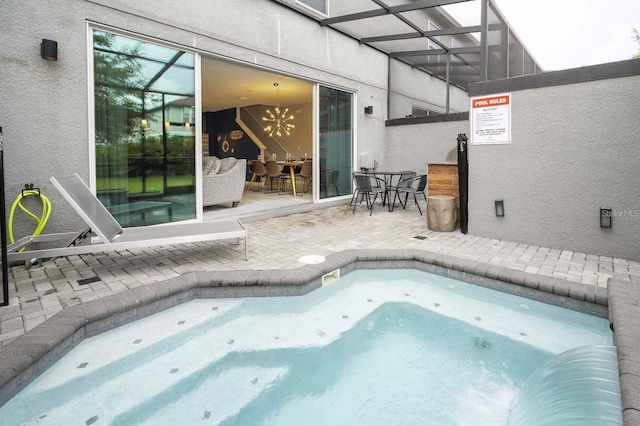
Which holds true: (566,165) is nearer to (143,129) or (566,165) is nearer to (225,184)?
(143,129)

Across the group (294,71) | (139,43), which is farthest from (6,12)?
(294,71)

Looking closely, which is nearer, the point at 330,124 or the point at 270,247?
the point at 270,247

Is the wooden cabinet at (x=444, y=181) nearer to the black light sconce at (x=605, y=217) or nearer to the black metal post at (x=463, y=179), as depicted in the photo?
the black metal post at (x=463, y=179)

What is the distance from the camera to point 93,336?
2.42m

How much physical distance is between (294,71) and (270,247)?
3.60 m

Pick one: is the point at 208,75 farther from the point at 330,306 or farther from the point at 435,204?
the point at 330,306

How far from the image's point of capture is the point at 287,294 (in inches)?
123

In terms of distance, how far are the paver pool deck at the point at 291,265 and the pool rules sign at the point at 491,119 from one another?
128cm

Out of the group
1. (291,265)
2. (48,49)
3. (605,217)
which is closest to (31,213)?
(48,49)

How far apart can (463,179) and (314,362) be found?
3613 millimetres

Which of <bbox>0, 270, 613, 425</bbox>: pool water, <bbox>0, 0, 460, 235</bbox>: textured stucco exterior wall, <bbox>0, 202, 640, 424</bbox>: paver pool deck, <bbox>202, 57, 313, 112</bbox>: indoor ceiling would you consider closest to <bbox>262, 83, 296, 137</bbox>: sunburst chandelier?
<bbox>202, 57, 313, 112</bbox>: indoor ceiling

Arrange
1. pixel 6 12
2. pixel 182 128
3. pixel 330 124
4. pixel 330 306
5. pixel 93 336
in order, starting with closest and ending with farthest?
pixel 93 336
pixel 330 306
pixel 6 12
pixel 182 128
pixel 330 124

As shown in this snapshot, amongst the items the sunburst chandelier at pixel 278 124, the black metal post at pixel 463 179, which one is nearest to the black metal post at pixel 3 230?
the black metal post at pixel 463 179

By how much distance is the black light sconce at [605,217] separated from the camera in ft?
12.6
